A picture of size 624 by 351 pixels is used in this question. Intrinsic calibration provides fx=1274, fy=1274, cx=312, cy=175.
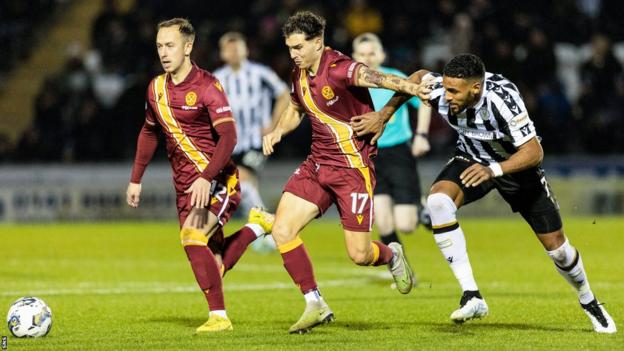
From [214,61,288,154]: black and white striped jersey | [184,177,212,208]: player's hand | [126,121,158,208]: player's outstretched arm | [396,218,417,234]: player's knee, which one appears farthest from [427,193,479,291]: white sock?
[214,61,288,154]: black and white striped jersey

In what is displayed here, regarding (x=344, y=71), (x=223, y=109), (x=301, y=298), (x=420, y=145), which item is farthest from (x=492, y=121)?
(x=420, y=145)

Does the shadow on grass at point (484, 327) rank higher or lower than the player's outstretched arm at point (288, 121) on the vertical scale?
lower

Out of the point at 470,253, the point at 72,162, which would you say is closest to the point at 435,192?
the point at 470,253

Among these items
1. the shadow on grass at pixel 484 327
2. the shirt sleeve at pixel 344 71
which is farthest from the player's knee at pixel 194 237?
the shadow on grass at pixel 484 327

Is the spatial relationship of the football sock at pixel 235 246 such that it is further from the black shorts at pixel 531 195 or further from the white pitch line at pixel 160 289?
the white pitch line at pixel 160 289

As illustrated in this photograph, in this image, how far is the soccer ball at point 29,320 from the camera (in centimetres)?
830

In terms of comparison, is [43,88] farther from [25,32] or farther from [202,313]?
[202,313]

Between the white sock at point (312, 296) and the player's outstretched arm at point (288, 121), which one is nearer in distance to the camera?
the white sock at point (312, 296)

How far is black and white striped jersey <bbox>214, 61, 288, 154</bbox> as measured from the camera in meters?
15.5

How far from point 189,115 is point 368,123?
1273mm

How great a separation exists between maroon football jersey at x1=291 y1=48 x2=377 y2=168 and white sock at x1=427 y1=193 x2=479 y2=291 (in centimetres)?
61

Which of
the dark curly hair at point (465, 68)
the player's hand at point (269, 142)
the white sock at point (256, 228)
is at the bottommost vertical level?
the white sock at point (256, 228)

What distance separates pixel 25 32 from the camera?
2575cm

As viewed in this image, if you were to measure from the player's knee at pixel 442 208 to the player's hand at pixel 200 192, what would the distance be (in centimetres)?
148
